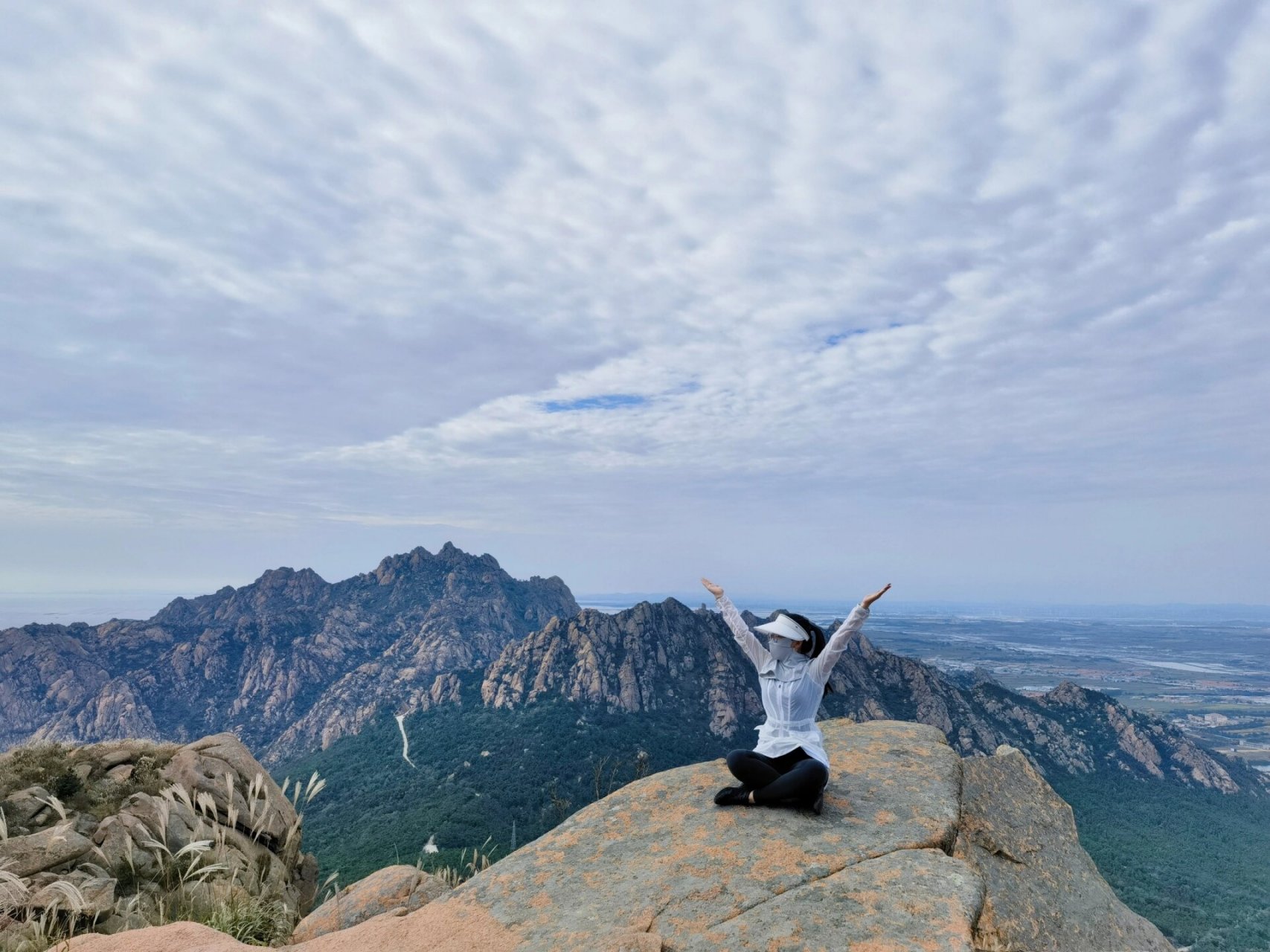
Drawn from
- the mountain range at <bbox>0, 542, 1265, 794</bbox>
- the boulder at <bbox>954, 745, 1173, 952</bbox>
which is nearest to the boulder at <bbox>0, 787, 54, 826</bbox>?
the boulder at <bbox>954, 745, 1173, 952</bbox>

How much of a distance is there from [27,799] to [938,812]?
13370 mm

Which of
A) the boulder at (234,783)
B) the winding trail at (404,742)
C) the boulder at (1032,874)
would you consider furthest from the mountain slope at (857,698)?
the boulder at (234,783)

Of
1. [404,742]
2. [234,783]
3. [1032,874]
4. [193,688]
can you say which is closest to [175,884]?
[234,783]

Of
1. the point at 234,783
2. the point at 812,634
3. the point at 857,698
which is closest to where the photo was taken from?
the point at 812,634

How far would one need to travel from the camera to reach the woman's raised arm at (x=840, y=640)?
26.2ft

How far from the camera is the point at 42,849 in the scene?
869 cm

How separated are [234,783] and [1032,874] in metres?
13.4

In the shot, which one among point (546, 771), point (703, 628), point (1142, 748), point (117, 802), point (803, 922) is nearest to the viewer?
point (803, 922)

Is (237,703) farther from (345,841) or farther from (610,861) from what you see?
(610,861)

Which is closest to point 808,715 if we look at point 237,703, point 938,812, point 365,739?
point 938,812

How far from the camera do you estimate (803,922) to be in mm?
5816

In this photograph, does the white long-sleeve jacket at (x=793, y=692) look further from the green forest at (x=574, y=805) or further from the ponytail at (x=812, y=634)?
the green forest at (x=574, y=805)

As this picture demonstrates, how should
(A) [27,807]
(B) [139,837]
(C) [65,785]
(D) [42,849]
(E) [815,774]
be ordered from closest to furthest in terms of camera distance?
(E) [815,774] → (D) [42,849] → (B) [139,837] → (A) [27,807] → (C) [65,785]

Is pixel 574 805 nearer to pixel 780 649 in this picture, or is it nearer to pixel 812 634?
pixel 780 649
